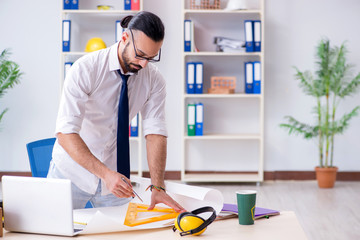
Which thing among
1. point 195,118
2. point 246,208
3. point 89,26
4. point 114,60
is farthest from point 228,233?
point 89,26

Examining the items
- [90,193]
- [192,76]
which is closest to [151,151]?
[90,193]

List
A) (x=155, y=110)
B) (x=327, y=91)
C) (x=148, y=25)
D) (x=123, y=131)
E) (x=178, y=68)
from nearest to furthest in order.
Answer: (x=148, y=25)
(x=123, y=131)
(x=155, y=110)
(x=327, y=91)
(x=178, y=68)

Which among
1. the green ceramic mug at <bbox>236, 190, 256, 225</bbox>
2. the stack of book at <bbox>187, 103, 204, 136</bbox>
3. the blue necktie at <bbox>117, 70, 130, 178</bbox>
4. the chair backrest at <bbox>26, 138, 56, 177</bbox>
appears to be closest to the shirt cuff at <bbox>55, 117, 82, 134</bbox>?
the blue necktie at <bbox>117, 70, 130, 178</bbox>

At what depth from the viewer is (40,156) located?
231 centimetres

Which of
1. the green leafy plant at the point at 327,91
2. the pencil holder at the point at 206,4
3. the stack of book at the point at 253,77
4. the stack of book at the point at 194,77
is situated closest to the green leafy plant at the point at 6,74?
the stack of book at the point at 194,77

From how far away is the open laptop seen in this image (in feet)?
5.02

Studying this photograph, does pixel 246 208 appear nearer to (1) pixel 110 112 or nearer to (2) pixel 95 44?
(1) pixel 110 112

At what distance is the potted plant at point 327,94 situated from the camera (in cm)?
494

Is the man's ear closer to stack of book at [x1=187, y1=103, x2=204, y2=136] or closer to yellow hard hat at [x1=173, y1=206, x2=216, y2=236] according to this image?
yellow hard hat at [x1=173, y1=206, x2=216, y2=236]

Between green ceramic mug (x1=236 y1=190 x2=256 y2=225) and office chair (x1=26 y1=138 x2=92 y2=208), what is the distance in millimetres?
833

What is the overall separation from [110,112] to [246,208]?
702 millimetres

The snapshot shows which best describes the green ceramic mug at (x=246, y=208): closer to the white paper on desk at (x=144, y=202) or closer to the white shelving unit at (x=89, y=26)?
the white paper on desk at (x=144, y=202)

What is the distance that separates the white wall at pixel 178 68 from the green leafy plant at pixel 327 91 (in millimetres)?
119

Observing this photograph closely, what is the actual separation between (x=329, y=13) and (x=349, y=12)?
0.65 feet
